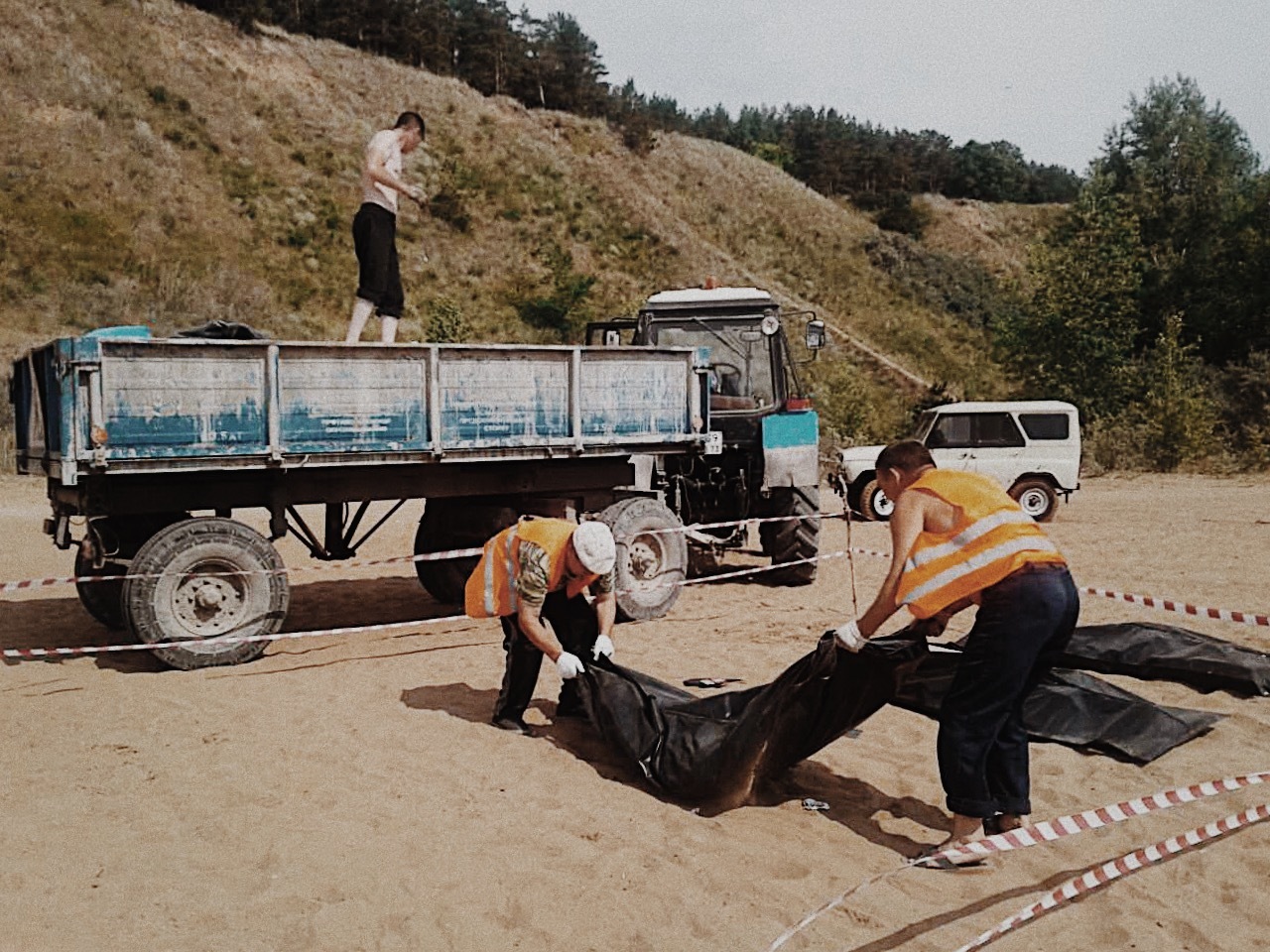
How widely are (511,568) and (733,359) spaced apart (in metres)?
5.70

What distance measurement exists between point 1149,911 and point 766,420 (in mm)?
7001

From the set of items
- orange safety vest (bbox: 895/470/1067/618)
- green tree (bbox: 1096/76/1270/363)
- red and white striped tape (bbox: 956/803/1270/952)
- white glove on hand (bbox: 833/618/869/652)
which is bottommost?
red and white striped tape (bbox: 956/803/1270/952)

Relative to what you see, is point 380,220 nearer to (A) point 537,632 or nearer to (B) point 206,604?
Result: (B) point 206,604

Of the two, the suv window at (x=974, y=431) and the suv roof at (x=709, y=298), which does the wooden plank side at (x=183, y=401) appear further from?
the suv window at (x=974, y=431)

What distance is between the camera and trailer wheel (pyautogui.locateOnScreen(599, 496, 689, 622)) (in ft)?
29.1

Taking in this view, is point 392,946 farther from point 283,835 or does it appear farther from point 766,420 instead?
point 766,420

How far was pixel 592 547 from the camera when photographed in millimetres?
5488

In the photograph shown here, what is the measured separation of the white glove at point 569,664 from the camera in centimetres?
554

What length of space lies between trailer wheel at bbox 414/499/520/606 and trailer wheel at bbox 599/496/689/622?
2.96 feet

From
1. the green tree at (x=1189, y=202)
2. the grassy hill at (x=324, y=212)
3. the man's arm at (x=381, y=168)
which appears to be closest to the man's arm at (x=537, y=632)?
the man's arm at (x=381, y=168)

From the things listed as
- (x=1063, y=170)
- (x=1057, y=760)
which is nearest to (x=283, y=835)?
(x=1057, y=760)

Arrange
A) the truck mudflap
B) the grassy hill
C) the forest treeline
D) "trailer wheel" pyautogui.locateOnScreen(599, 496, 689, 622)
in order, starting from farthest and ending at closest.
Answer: the forest treeline < the grassy hill < the truck mudflap < "trailer wheel" pyautogui.locateOnScreen(599, 496, 689, 622)

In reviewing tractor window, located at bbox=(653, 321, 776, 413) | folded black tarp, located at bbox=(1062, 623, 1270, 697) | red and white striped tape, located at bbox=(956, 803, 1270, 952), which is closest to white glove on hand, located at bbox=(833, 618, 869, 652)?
red and white striped tape, located at bbox=(956, 803, 1270, 952)

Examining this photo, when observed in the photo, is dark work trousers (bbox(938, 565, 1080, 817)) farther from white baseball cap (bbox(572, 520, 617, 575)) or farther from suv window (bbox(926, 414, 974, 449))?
suv window (bbox(926, 414, 974, 449))
